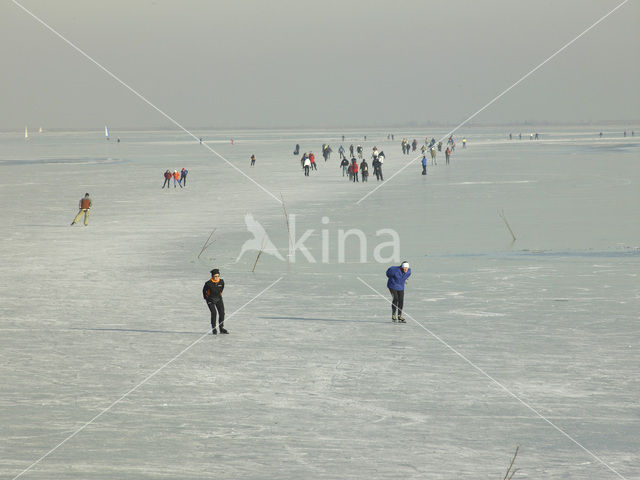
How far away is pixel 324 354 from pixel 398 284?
2375 millimetres

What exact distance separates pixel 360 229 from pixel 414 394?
16.7 m

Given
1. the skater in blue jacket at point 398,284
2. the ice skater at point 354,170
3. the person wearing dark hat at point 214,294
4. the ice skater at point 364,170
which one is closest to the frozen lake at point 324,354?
the skater in blue jacket at point 398,284

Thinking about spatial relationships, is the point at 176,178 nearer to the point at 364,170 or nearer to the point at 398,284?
the point at 364,170

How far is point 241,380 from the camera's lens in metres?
11.1

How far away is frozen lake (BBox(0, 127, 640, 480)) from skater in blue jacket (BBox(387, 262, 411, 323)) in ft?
1.20

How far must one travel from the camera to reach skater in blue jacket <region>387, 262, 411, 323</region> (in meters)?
14.2

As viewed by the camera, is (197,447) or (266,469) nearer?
(266,469)

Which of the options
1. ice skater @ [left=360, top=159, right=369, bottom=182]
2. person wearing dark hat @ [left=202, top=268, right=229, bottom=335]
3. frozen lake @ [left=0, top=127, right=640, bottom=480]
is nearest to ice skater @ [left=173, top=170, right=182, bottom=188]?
ice skater @ [left=360, top=159, right=369, bottom=182]

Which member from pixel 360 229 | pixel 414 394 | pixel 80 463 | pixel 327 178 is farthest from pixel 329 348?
pixel 327 178

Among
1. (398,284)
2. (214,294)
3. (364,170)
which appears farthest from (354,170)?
(214,294)

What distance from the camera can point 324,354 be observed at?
12.5 meters

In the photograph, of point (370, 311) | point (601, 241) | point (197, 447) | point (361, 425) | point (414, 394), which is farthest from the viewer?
point (601, 241)

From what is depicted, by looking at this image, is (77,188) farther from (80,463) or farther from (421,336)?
(80,463)

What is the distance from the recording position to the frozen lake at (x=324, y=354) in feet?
28.0
